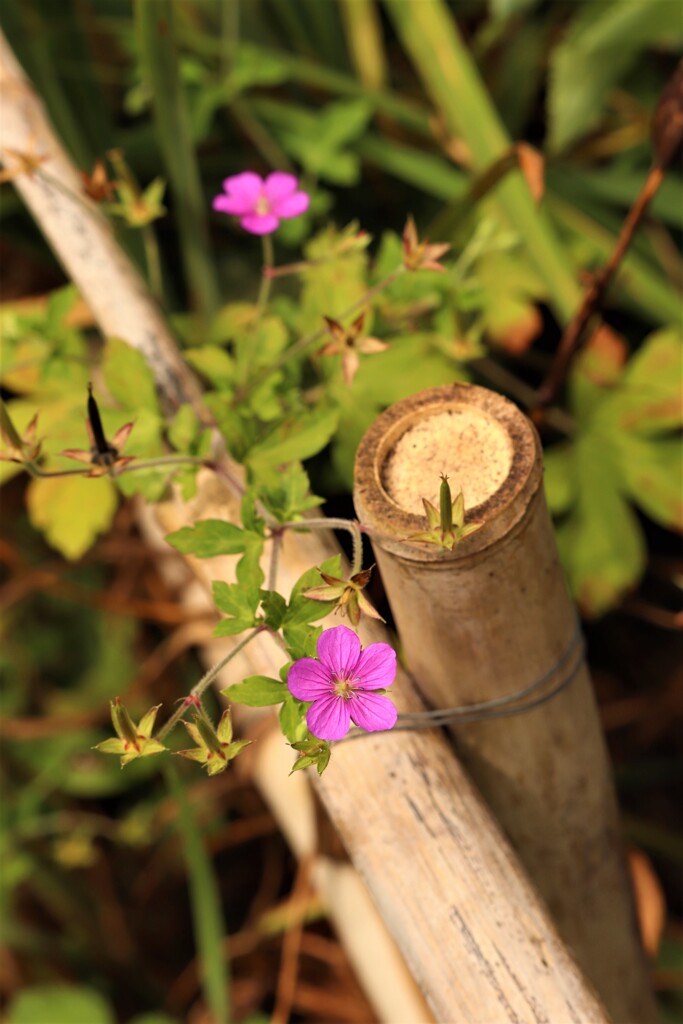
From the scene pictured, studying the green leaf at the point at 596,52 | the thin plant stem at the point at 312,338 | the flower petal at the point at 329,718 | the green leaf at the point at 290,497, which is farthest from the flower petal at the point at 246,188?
the green leaf at the point at 596,52

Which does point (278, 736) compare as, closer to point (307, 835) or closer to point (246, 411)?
point (307, 835)

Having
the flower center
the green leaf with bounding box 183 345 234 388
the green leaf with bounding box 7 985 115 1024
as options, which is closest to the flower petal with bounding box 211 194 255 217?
the green leaf with bounding box 183 345 234 388

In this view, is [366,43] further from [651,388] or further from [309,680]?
[309,680]

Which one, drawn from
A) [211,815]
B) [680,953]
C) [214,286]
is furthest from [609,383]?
[211,815]

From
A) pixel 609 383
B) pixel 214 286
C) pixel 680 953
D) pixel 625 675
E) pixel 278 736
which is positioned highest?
pixel 214 286

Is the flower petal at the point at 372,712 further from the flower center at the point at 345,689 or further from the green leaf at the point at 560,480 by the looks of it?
the green leaf at the point at 560,480

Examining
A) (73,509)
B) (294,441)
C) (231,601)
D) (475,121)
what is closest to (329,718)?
(231,601)

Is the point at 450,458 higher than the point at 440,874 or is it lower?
higher

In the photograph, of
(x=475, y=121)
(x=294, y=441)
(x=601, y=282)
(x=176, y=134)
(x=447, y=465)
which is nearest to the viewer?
(x=447, y=465)
